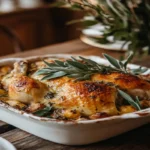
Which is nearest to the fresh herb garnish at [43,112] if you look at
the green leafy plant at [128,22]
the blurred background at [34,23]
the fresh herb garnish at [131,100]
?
the fresh herb garnish at [131,100]

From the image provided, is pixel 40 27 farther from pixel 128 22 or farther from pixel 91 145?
pixel 91 145

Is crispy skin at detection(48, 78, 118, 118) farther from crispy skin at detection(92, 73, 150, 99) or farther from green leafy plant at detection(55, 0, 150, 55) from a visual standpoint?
green leafy plant at detection(55, 0, 150, 55)

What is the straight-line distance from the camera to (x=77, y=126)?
26.5 inches

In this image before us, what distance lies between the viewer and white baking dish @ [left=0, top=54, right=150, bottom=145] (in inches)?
26.6

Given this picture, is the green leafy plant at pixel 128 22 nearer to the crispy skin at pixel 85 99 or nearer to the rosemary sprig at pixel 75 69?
the rosemary sprig at pixel 75 69

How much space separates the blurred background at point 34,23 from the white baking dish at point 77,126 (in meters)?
2.44

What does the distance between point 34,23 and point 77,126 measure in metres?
2.84

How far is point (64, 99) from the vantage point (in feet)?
2.54

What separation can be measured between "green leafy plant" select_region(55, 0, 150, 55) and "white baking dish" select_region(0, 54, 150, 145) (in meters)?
0.69

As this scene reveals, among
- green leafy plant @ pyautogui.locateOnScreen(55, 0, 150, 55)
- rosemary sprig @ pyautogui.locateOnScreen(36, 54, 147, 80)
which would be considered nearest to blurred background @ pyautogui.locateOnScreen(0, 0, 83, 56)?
green leafy plant @ pyautogui.locateOnScreen(55, 0, 150, 55)

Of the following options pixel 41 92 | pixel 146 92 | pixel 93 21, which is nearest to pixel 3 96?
pixel 41 92

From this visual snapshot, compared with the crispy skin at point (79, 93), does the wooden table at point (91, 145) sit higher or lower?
lower

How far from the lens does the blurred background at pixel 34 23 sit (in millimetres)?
3180

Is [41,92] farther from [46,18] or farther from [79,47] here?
[46,18]
